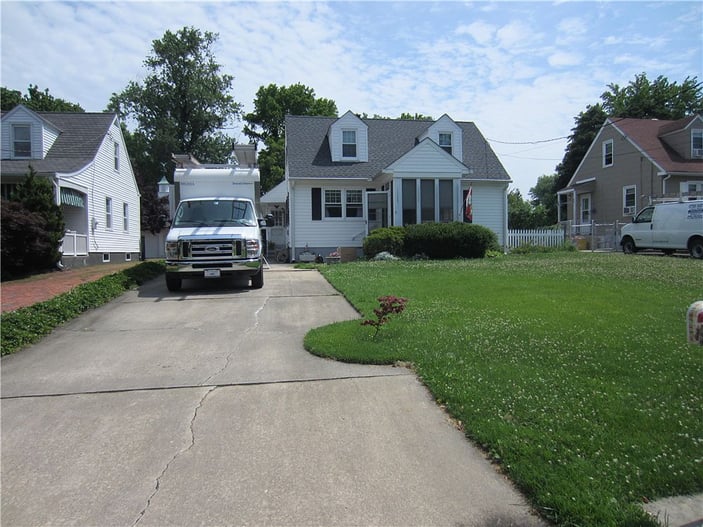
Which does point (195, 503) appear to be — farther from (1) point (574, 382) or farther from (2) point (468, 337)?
(2) point (468, 337)

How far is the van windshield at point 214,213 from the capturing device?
467 inches

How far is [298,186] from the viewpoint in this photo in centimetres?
2220

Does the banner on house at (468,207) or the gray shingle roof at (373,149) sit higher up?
the gray shingle roof at (373,149)

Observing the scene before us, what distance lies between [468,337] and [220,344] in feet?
11.1


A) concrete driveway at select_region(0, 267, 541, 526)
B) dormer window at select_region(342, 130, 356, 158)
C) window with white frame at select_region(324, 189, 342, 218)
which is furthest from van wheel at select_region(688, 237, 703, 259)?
concrete driveway at select_region(0, 267, 541, 526)

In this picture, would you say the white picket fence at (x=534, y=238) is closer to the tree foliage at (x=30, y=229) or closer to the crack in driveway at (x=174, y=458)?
the tree foliage at (x=30, y=229)

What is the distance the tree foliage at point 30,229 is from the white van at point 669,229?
73.3ft

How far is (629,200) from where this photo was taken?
29.1 meters

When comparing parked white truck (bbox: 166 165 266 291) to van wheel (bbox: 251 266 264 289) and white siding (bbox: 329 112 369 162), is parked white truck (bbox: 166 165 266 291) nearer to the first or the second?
van wheel (bbox: 251 266 264 289)

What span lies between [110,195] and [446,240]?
1738 cm

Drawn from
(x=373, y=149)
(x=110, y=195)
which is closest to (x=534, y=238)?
(x=373, y=149)

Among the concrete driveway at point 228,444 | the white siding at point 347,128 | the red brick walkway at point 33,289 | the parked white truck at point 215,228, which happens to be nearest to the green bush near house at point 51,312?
the concrete driveway at point 228,444

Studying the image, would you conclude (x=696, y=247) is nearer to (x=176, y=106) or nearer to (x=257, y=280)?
(x=257, y=280)

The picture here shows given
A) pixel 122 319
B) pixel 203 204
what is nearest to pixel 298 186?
pixel 203 204
